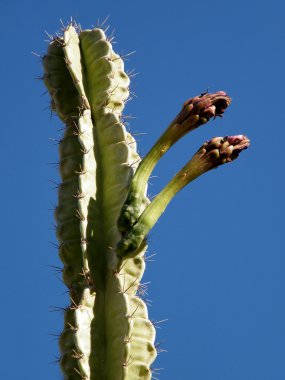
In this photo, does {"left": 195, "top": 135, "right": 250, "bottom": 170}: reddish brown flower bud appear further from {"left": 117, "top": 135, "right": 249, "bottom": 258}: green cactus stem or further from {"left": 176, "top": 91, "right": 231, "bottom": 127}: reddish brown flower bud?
{"left": 176, "top": 91, "right": 231, "bottom": 127}: reddish brown flower bud

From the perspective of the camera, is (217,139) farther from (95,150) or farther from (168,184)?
(95,150)

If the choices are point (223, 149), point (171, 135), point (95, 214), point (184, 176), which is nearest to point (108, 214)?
point (95, 214)

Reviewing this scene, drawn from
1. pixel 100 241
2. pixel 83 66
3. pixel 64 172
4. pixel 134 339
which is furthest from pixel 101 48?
pixel 134 339

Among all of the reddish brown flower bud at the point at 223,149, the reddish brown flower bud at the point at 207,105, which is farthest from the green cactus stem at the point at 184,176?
the reddish brown flower bud at the point at 207,105

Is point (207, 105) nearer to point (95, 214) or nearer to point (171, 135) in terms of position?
point (171, 135)

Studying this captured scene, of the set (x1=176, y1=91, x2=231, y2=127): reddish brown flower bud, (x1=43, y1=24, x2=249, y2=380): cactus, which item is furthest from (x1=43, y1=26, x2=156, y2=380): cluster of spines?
(x1=176, y1=91, x2=231, y2=127): reddish brown flower bud

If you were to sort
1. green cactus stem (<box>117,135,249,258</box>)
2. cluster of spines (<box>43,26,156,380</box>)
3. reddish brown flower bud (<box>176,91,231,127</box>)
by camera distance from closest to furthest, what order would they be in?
1. cluster of spines (<box>43,26,156,380</box>)
2. green cactus stem (<box>117,135,249,258</box>)
3. reddish brown flower bud (<box>176,91,231,127</box>)

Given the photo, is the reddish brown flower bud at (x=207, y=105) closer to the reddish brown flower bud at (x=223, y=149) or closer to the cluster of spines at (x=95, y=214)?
the reddish brown flower bud at (x=223, y=149)
